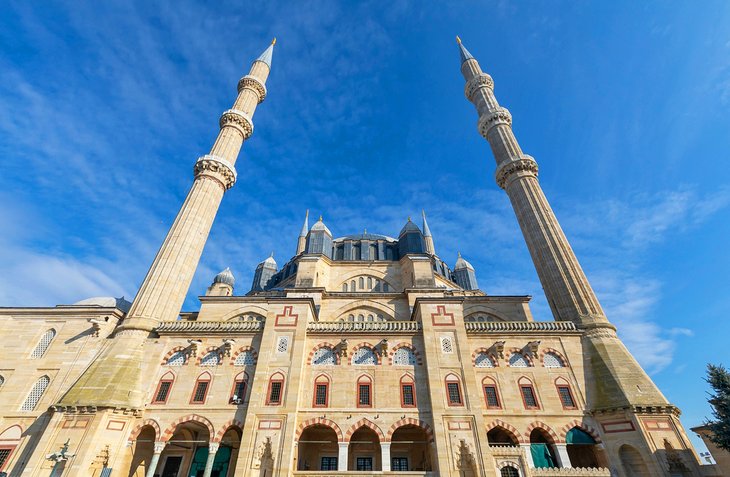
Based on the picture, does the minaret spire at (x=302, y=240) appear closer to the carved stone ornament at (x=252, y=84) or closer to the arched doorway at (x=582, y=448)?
the carved stone ornament at (x=252, y=84)

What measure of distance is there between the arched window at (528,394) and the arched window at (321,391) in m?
10.0

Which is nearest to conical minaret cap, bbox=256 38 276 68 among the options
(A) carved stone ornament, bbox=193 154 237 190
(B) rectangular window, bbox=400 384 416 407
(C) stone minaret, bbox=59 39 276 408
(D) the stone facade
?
(C) stone minaret, bbox=59 39 276 408

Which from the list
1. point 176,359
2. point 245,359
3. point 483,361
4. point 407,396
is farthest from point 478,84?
point 176,359

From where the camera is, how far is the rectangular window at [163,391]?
1819 centimetres

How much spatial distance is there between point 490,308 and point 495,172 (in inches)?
494

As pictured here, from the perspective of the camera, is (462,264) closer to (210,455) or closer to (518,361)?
(518,361)

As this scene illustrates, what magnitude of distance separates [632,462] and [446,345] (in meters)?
9.67

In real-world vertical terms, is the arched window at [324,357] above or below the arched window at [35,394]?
above

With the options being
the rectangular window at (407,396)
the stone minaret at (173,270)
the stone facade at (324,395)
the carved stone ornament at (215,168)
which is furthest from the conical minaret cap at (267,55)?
the rectangular window at (407,396)

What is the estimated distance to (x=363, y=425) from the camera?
1716 cm

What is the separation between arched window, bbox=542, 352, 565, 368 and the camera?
19.6m

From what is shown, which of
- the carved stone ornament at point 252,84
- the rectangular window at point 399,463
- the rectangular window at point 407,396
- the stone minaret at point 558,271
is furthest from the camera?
the carved stone ornament at point 252,84

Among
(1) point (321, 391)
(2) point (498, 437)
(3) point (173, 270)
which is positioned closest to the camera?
(1) point (321, 391)

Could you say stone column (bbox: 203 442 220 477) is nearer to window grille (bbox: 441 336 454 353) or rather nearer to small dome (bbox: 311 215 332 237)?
window grille (bbox: 441 336 454 353)
